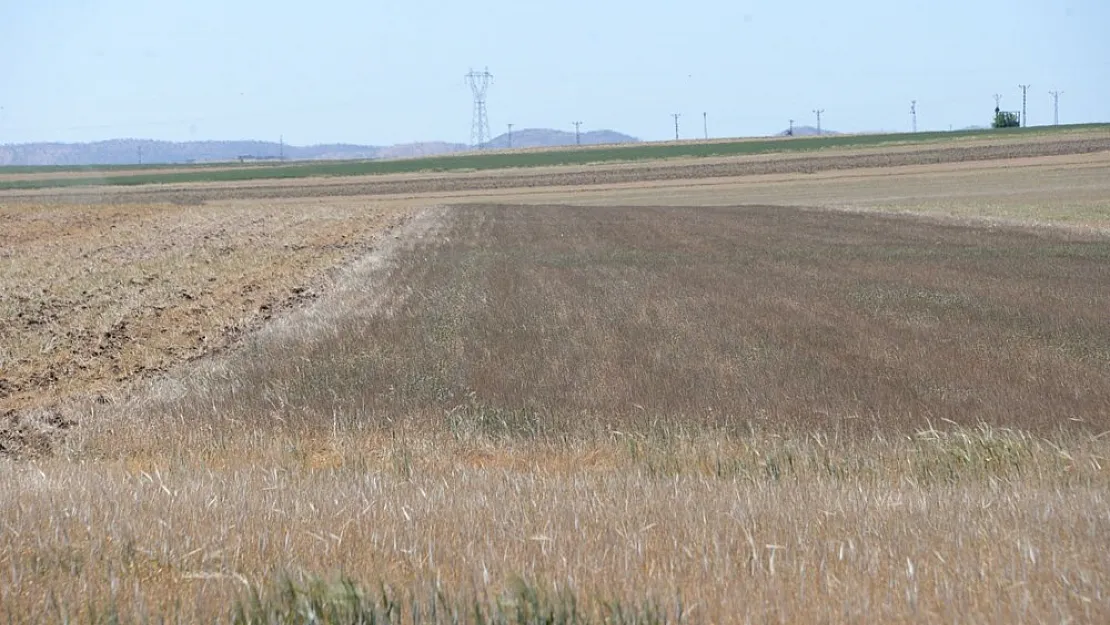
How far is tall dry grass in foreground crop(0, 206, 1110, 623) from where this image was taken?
4.51 metres

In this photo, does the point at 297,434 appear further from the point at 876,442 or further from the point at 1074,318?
the point at 1074,318

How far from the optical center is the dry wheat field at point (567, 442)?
4559 millimetres

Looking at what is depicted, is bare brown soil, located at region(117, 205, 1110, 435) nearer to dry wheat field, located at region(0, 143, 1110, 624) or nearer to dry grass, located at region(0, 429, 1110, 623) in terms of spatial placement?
dry wheat field, located at region(0, 143, 1110, 624)

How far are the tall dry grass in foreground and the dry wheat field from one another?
3cm

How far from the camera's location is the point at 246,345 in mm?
13969

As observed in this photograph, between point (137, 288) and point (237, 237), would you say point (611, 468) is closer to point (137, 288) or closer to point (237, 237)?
point (137, 288)

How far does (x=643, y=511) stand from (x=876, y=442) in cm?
283

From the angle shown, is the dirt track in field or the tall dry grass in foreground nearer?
the tall dry grass in foreground

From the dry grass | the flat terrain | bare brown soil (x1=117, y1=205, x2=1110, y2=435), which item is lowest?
bare brown soil (x1=117, y1=205, x2=1110, y2=435)

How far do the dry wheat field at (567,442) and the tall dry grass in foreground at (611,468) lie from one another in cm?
3

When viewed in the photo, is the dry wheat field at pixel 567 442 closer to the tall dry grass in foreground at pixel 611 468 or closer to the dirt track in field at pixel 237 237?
the tall dry grass in foreground at pixel 611 468

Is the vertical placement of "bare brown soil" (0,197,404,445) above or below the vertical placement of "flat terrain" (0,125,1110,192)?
below

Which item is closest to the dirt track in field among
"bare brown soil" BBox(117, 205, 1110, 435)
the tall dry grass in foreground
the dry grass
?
the tall dry grass in foreground

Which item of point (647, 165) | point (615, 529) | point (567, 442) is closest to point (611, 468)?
point (567, 442)
